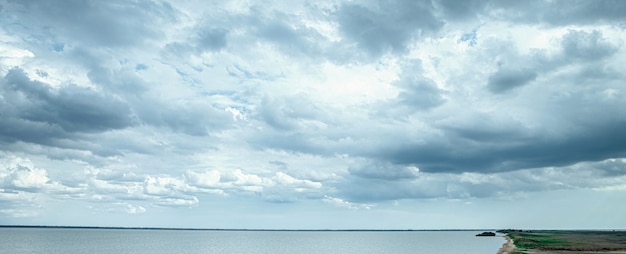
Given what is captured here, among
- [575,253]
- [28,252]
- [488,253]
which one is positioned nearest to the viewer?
[575,253]

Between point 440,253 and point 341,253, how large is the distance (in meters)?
24.8

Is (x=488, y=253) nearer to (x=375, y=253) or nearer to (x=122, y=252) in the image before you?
(x=375, y=253)

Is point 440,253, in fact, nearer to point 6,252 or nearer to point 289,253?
point 289,253

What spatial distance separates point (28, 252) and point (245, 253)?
53.1 m

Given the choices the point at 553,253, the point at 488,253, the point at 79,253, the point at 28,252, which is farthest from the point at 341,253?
the point at 28,252

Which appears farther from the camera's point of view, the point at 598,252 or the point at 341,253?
the point at 341,253

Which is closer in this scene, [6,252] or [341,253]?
[6,252]

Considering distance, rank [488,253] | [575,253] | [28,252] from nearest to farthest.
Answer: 1. [575,253]
2. [488,253]
3. [28,252]

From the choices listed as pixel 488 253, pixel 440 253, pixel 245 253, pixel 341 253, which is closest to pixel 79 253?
pixel 245 253

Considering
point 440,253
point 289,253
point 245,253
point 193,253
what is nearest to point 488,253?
point 440,253

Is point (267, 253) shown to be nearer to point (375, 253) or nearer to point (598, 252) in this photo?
point (375, 253)

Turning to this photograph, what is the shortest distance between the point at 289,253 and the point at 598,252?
67.1m

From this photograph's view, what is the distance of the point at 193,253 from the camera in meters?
120

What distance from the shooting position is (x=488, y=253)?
108m
